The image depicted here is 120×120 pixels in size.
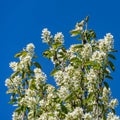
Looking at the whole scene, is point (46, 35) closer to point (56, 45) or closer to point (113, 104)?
point (56, 45)

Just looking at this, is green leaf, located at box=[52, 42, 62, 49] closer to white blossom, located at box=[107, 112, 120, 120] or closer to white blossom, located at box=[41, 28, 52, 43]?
white blossom, located at box=[41, 28, 52, 43]

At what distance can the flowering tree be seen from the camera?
9469 millimetres

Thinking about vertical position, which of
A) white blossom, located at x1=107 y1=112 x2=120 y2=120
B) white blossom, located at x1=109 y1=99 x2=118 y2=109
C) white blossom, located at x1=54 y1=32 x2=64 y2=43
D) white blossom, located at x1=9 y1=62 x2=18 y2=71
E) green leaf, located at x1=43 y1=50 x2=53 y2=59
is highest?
white blossom, located at x1=54 y1=32 x2=64 y2=43

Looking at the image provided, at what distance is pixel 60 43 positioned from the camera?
10.8 metres

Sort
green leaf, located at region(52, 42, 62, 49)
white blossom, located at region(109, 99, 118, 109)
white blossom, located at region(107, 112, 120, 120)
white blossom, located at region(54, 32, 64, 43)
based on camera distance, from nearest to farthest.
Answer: white blossom, located at region(107, 112, 120, 120) < white blossom, located at region(109, 99, 118, 109) < green leaf, located at region(52, 42, 62, 49) < white blossom, located at region(54, 32, 64, 43)

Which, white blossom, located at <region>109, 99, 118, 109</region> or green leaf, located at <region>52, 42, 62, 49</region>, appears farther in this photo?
green leaf, located at <region>52, 42, 62, 49</region>

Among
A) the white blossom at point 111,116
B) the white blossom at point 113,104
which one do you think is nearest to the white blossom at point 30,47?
the white blossom at point 113,104

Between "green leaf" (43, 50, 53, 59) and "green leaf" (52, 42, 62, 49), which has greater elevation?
"green leaf" (52, 42, 62, 49)

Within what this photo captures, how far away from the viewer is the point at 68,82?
32.3 ft

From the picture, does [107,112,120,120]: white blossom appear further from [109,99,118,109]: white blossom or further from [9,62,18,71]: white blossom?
[9,62,18,71]: white blossom

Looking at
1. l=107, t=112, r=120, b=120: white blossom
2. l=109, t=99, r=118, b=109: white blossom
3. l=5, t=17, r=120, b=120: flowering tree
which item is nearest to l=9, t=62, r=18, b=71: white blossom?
l=5, t=17, r=120, b=120: flowering tree

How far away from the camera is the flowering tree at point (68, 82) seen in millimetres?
9469

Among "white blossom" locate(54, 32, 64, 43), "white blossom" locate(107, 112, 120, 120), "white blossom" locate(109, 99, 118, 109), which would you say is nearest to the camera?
"white blossom" locate(107, 112, 120, 120)

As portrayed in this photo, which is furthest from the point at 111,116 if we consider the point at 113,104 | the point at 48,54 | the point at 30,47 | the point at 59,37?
the point at 30,47
